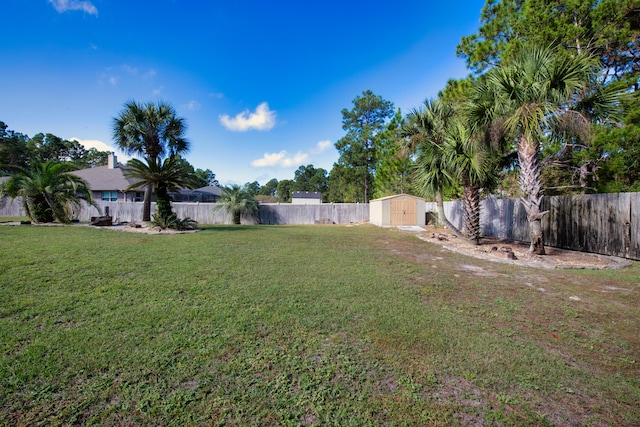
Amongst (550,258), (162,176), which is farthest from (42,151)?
(550,258)

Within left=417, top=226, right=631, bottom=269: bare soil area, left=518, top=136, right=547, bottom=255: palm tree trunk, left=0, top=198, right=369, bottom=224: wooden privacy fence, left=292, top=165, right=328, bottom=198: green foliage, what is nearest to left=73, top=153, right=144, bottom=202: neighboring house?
left=0, top=198, right=369, bottom=224: wooden privacy fence

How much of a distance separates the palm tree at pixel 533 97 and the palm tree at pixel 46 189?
15.8m

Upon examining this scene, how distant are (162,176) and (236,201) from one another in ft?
26.7

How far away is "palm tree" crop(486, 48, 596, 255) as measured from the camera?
256 inches

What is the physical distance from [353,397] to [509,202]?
11.4 m

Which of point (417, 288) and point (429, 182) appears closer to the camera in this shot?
point (417, 288)

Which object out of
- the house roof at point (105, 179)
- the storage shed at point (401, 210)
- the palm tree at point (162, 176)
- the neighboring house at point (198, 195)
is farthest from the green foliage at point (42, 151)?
the storage shed at point (401, 210)

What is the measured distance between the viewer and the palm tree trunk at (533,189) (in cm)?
712

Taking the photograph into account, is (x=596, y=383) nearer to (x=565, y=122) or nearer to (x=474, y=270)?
(x=474, y=270)

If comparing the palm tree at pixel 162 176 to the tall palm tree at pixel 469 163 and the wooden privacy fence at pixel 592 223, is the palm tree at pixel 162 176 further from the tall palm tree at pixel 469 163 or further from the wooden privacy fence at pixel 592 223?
the wooden privacy fence at pixel 592 223

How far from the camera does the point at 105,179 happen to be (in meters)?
24.0

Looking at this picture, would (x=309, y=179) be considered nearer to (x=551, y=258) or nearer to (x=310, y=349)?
(x=551, y=258)

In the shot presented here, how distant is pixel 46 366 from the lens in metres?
2.16

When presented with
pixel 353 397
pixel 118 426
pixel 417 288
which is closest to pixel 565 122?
pixel 417 288
